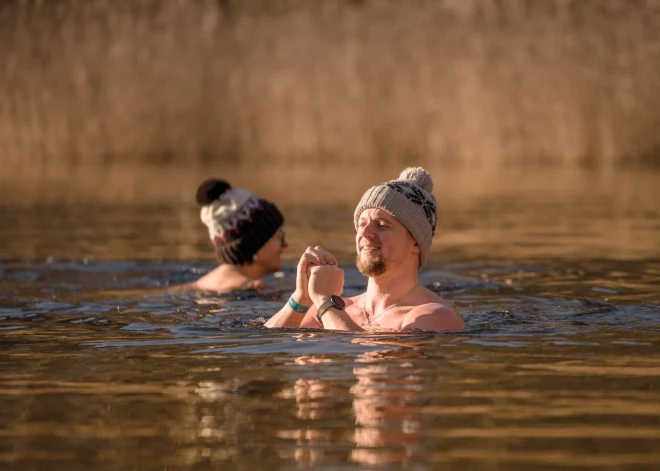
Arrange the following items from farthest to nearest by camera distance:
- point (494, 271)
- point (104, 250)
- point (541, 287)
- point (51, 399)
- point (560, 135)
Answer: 1. point (560, 135)
2. point (104, 250)
3. point (494, 271)
4. point (541, 287)
5. point (51, 399)

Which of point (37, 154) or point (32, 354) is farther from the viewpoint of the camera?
point (37, 154)

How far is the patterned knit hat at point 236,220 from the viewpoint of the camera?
1114 centimetres

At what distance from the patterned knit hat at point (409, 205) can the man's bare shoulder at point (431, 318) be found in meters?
0.32

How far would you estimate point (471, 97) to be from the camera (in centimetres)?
3039

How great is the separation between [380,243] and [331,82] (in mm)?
24289

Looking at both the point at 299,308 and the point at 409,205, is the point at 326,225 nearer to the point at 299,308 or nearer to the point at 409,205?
the point at 299,308

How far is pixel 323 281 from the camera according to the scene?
7387mm

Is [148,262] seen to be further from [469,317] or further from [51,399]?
[51,399]

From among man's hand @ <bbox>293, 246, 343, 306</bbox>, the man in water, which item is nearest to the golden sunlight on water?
the man in water

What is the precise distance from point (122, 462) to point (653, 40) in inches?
1083

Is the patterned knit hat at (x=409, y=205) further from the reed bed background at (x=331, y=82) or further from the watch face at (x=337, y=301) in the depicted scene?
the reed bed background at (x=331, y=82)

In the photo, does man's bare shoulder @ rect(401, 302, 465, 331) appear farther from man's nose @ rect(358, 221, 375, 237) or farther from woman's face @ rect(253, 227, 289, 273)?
woman's face @ rect(253, 227, 289, 273)

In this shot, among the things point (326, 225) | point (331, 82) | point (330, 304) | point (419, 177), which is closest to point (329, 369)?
point (330, 304)

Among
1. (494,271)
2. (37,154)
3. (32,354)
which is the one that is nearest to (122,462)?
(32,354)
